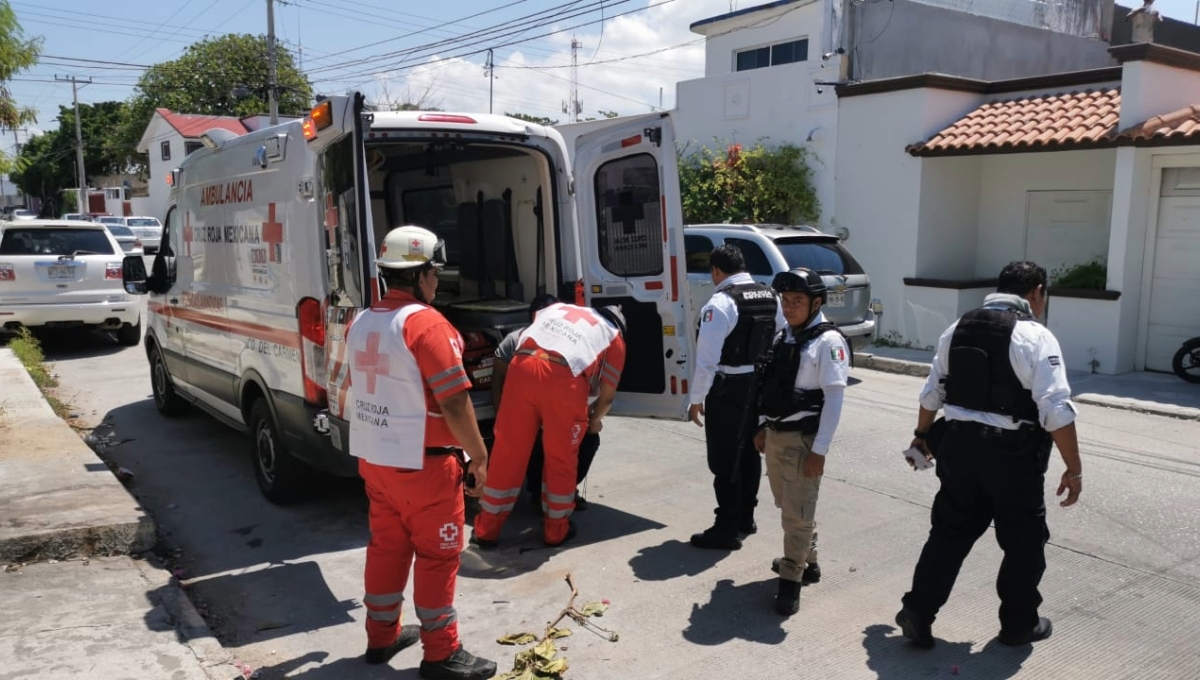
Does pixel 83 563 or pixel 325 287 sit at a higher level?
pixel 325 287

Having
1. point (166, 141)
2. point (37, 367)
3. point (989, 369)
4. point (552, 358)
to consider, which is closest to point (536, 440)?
point (552, 358)

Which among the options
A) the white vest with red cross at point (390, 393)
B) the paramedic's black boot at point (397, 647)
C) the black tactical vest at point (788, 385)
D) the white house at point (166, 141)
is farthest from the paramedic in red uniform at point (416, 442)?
the white house at point (166, 141)

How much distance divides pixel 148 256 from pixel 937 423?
31.1m

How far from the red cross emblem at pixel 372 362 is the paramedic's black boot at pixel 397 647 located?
1.12m

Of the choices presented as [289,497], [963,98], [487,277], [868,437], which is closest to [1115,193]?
[963,98]

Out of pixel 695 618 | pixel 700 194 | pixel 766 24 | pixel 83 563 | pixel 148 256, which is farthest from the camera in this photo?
pixel 148 256

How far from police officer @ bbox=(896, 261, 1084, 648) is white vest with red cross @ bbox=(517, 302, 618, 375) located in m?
1.88

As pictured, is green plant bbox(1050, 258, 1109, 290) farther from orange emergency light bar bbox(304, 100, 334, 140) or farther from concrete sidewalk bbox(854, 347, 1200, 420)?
orange emergency light bar bbox(304, 100, 334, 140)

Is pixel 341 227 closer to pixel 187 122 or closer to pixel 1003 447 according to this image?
pixel 1003 447

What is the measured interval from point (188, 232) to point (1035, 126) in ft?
34.0

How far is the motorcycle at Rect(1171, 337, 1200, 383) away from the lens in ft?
34.2

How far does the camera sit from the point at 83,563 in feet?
16.6

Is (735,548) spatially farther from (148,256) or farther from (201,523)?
(148,256)

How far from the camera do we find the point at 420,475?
3764mm
